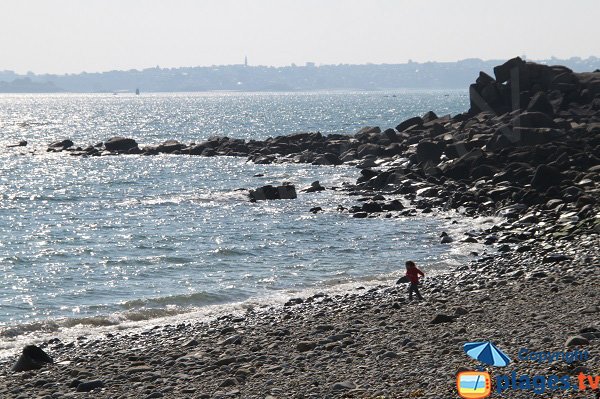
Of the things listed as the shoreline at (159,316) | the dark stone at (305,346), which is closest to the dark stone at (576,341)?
the dark stone at (305,346)

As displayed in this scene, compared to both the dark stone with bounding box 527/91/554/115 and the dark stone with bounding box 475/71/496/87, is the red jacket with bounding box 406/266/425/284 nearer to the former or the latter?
the dark stone with bounding box 527/91/554/115

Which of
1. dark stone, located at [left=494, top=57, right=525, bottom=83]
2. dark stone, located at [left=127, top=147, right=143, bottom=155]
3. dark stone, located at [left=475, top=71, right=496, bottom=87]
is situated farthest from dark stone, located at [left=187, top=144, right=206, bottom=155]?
dark stone, located at [left=494, top=57, right=525, bottom=83]

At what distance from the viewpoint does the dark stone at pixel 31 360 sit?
1616 cm

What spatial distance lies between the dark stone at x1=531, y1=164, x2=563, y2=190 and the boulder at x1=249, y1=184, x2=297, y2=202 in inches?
522

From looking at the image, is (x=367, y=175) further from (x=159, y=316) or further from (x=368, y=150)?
(x=159, y=316)

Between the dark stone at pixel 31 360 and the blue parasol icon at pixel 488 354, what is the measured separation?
8.08m

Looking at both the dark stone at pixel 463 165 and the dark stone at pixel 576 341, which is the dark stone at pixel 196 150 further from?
the dark stone at pixel 576 341

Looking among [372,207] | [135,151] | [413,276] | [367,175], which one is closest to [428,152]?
[367,175]

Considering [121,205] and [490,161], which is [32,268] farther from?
[490,161]

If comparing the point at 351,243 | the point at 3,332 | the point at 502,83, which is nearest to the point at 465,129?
the point at 502,83

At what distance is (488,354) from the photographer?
12820mm

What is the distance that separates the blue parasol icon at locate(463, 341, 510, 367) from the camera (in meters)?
12.5

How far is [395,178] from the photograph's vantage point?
147ft

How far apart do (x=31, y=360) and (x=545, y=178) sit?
2490cm
